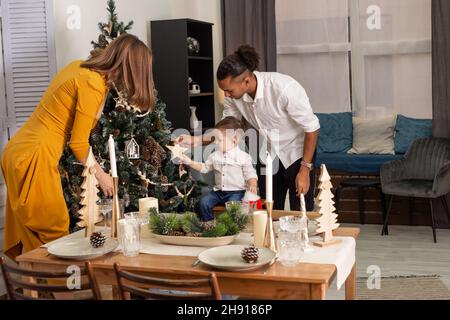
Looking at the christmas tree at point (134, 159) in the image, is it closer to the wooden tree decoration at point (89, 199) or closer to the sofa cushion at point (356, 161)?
the wooden tree decoration at point (89, 199)

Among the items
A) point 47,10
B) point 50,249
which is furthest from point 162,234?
point 47,10

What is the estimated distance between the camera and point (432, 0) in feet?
19.4

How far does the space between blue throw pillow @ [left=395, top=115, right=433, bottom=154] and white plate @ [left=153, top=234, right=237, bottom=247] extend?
3.86 meters

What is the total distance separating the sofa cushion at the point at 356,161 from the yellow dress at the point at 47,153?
132 inches

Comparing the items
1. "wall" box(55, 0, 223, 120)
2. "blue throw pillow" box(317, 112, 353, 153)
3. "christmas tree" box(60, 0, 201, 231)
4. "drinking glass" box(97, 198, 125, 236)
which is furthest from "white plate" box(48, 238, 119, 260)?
"blue throw pillow" box(317, 112, 353, 153)

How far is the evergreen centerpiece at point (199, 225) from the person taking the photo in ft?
8.84

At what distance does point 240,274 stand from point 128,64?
4.15 ft

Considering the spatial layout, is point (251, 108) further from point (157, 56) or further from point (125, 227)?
point (157, 56)

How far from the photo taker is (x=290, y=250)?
7.77 ft

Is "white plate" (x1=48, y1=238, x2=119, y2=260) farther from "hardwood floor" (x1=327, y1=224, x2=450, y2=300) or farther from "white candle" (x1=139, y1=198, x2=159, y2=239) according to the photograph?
"hardwood floor" (x1=327, y1=224, x2=450, y2=300)

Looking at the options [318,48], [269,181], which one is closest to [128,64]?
[269,181]

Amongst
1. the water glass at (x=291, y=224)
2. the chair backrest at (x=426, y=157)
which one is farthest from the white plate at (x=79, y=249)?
the chair backrest at (x=426, y=157)

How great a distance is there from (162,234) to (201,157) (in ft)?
8.70

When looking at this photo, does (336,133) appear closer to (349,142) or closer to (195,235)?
(349,142)
